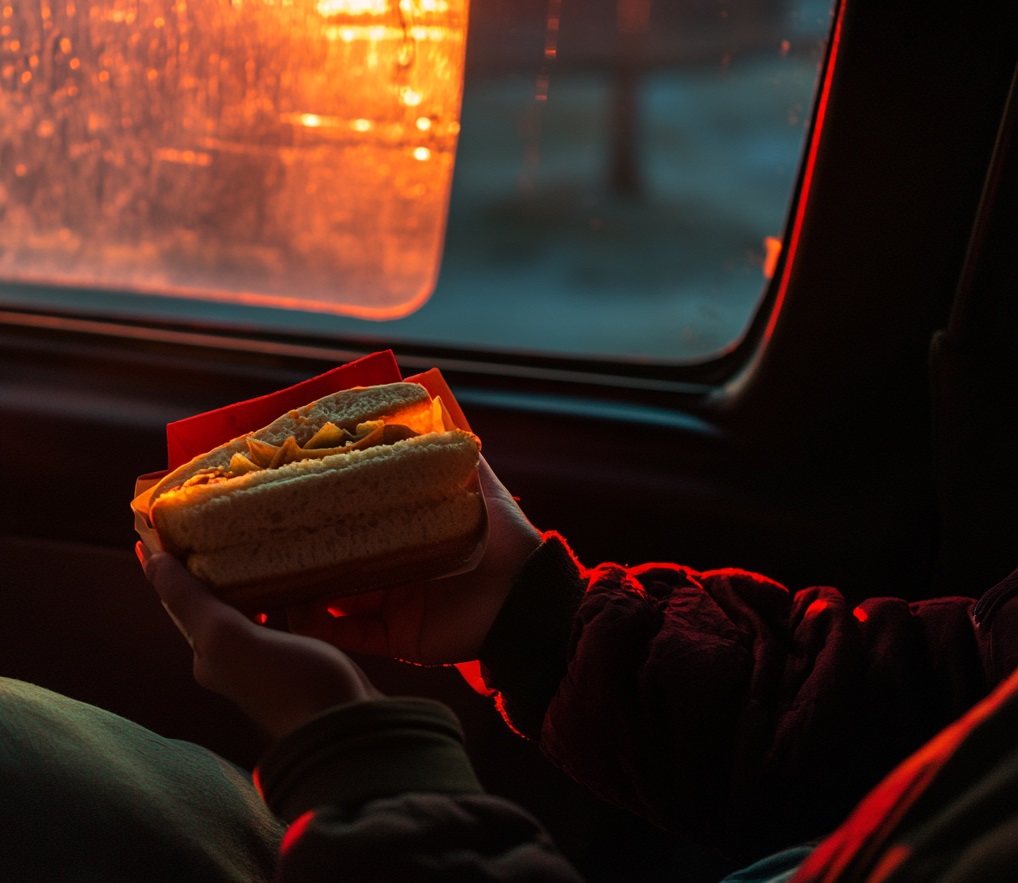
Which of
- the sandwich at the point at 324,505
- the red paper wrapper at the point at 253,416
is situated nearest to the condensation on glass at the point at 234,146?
the red paper wrapper at the point at 253,416

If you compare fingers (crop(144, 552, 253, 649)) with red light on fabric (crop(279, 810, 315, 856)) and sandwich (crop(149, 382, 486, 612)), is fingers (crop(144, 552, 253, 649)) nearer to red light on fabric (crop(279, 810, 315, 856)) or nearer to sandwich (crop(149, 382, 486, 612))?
sandwich (crop(149, 382, 486, 612))

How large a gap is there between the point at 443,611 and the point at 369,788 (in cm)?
46

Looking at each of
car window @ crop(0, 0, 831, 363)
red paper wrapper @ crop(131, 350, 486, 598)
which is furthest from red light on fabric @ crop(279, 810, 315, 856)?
car window @ crop(0, 0, 831, 363)

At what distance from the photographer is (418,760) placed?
2.06 feet

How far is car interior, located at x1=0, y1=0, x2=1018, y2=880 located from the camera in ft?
4.18

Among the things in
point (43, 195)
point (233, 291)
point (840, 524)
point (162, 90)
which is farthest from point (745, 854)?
point (43, 195)

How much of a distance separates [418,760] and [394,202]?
4.06 feet

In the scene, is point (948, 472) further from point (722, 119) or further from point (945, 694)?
point (722, 119)

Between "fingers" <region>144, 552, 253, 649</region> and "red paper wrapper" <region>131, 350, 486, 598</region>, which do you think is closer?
"fingers" <region>144, 552, 253, 649</region>

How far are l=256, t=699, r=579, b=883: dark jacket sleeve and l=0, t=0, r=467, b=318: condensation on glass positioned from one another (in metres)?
1.19

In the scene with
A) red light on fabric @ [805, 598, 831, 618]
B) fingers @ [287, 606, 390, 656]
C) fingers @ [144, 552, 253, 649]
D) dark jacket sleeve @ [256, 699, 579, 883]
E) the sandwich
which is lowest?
fingers @ [287, 606, 390, 656]

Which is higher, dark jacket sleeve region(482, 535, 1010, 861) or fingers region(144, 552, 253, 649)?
fingers region(144, 552, 253, 649)

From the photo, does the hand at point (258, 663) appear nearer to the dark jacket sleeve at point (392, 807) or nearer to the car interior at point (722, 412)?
the dark jacket sleeve at point (392, 807)

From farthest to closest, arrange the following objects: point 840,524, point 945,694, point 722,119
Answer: point 722,119, point 840,524, point 945,694
